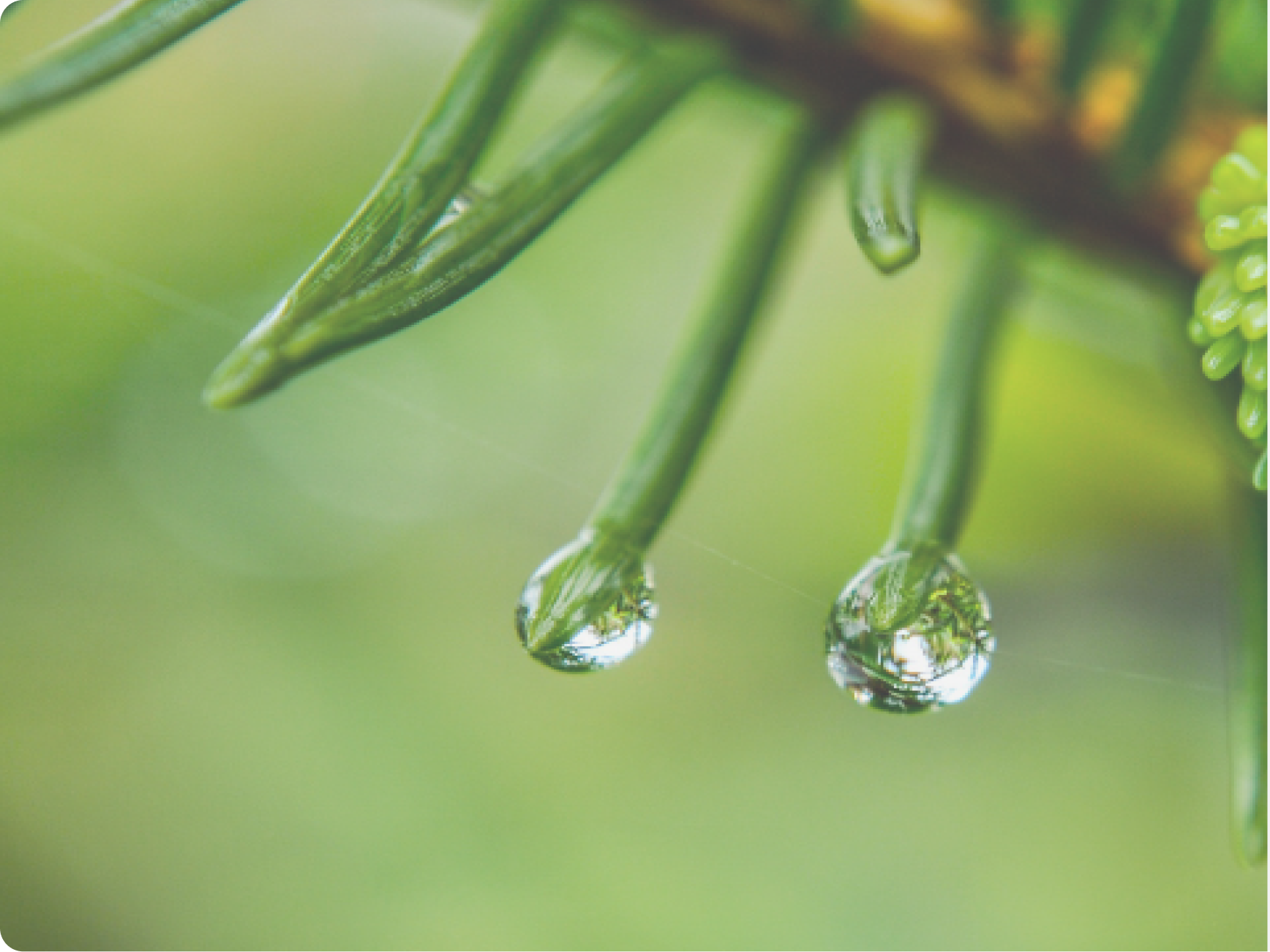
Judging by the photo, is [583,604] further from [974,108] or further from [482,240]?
[974,108]

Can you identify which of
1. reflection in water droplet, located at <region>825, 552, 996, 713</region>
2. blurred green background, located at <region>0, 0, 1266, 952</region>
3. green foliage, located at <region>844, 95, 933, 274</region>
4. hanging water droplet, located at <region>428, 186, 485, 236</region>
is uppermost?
green foliage, located at <region>844, 95, 933, 274</region>

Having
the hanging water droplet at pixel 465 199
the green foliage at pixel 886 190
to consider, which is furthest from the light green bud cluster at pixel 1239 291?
the hanging water droplet at pixel 465 199

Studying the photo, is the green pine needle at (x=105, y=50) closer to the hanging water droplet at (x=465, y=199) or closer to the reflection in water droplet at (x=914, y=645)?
the hanging water droplet at (x=465, y=199)

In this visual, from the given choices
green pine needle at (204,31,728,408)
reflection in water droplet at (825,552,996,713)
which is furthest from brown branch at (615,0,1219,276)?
reflection in water droplet at (825,552,996,713)

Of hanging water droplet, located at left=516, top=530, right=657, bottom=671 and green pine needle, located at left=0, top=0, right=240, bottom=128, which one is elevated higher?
green pine needle, located at left=0, top=0, right=240, bottom=128

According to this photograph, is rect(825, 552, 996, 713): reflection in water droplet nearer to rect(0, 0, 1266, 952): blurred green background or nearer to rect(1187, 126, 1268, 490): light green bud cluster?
rect(1187, 126, 1268, 490): light green bud cluster

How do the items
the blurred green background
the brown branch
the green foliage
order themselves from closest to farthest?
the green foliage
the brown branch
the blurred green background
